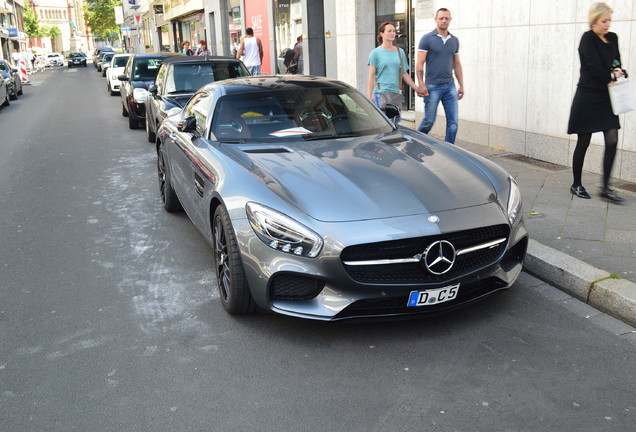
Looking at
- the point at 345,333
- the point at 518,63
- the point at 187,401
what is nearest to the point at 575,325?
the point at 345,333

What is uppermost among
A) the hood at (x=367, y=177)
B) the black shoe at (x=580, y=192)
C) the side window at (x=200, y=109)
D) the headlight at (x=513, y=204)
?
the side window at (x=200, y=109)

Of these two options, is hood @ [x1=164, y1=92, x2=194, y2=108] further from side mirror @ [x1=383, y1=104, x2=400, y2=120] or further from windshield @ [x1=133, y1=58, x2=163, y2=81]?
windshield @ [x1=133, y1=58, x2=163, y2=81]

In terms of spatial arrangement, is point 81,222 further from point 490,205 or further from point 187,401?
Result: point 490,205

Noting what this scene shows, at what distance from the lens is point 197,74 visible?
1068cm

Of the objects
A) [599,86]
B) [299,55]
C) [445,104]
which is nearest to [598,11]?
[599,86]

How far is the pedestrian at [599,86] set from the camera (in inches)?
240

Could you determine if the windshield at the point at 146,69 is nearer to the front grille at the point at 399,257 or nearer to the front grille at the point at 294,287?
the front grille at the point at 294,287

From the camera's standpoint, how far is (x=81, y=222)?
676cm

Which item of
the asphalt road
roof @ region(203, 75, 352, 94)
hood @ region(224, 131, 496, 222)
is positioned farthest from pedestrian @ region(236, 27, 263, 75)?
hood @ region(224, 131, 496, 222)

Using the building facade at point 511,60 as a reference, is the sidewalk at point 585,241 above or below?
below

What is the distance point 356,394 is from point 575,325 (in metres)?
1.62

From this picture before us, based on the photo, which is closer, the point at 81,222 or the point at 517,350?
the point at 517,350

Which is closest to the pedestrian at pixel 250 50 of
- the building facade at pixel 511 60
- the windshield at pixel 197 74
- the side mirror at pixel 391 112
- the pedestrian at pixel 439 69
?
the building facade at pixel 511 60

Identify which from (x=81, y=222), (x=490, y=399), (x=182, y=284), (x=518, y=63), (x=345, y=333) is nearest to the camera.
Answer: (x=490, y=399)
